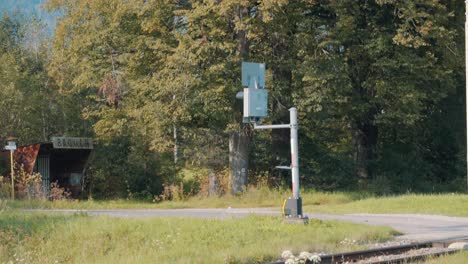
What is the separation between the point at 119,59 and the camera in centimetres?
3538

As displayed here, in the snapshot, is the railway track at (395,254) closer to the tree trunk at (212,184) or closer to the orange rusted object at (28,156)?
the tree trunk at (212,184)

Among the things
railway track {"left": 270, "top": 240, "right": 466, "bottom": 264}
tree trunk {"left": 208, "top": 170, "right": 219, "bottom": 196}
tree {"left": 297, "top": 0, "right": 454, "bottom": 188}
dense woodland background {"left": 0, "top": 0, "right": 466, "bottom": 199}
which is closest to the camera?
railway track {"left": 270, "top": 240, "right": 466, "bottom": 264}

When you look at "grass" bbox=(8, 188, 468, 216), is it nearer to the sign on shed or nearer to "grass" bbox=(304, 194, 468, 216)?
"grass" bbox=(304, 194, 468, 216)

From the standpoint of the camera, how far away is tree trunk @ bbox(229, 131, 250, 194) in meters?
34.8

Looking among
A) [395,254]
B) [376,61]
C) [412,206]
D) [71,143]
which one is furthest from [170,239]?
[71,143]

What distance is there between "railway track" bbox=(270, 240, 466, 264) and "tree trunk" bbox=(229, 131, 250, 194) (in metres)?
19.5

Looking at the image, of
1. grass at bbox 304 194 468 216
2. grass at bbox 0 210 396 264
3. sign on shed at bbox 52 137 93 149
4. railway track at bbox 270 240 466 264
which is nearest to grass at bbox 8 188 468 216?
grass at bbox 304 194 468 216

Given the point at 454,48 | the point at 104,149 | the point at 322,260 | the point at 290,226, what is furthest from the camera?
the point at 104,149

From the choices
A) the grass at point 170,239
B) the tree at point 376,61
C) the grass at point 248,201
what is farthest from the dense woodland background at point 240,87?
the grass at point 170,239

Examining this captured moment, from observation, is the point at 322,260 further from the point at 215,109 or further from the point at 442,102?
the point at 442,102

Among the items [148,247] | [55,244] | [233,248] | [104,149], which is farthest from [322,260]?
[104,149]

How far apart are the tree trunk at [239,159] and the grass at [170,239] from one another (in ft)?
50.2

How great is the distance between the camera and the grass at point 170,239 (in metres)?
13.7

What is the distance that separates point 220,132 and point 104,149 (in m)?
7.53
